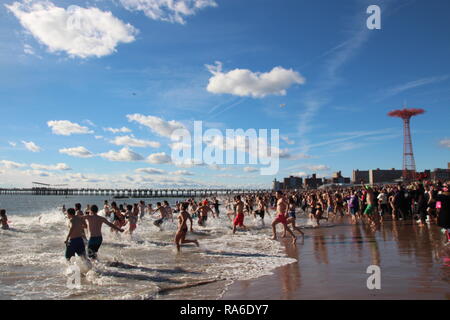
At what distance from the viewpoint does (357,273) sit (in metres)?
5.95

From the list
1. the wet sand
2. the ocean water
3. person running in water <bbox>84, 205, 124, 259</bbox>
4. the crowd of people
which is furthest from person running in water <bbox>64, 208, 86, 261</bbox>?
the wet sand

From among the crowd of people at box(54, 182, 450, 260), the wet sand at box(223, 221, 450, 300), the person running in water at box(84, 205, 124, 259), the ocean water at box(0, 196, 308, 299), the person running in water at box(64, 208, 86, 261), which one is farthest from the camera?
the person running in water at box(84, 205, 124, 259)

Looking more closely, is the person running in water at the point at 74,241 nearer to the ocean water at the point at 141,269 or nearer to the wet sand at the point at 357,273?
the ocean water at the point at 141,269

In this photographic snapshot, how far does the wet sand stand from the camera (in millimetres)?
4828

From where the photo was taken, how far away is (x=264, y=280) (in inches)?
232

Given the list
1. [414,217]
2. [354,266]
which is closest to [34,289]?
[354,266]

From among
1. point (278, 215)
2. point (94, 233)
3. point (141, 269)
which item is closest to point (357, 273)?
point (141, 269)

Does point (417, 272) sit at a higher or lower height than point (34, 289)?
higher

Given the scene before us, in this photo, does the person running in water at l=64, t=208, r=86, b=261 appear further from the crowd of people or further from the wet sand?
the wet sand

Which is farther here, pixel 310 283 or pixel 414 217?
pixel 414 217

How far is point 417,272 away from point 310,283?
6.36ft

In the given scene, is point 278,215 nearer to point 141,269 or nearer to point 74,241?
point 141,269

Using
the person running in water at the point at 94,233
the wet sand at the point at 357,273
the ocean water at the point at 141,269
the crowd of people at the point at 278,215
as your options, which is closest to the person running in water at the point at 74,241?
the crowd of people at the point at 278,215
